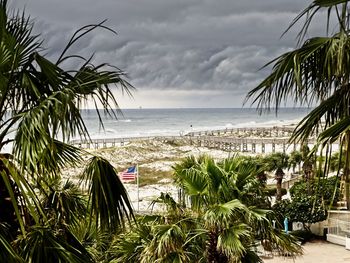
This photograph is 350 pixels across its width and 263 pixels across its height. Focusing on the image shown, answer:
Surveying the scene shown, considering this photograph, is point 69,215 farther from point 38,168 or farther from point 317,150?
point 317,150

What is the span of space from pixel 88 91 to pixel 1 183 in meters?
1.00

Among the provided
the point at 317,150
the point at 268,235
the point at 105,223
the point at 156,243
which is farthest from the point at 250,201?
the point at 317,150

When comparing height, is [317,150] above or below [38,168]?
above

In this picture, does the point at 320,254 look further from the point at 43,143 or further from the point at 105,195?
the point at 43,143

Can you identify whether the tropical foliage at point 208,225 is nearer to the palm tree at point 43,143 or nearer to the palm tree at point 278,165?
the palm tree at point 43,143

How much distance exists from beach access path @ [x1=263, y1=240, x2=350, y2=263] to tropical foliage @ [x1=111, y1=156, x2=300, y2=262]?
8.30 metres

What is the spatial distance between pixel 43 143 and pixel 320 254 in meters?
14.4

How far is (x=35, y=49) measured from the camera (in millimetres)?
3703

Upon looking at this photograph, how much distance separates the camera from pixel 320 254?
15336mm

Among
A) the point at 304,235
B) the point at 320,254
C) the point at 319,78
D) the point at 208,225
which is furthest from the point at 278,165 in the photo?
the point at 319,78

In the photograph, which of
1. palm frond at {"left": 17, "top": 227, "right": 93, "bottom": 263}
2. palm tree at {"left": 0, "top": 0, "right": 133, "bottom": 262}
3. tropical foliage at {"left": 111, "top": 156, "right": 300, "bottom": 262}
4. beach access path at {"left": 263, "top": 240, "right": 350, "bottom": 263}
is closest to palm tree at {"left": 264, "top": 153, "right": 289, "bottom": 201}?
beach access path at {"left": 263, "top": 240, "right": 350, "bottom": 263}

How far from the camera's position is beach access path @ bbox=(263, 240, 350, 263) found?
567 inches

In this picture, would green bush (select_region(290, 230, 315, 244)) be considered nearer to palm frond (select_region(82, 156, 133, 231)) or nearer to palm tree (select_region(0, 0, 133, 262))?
palm tree (select_region(0, 0, 133, 262))

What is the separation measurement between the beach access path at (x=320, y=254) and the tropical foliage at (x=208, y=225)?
830cm
